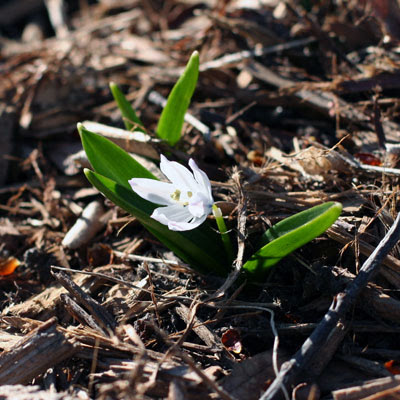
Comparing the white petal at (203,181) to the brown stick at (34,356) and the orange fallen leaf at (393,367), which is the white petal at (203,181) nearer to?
the brown stick at (34,356)

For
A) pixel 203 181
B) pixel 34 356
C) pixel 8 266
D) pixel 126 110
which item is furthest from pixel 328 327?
pixel 8 266

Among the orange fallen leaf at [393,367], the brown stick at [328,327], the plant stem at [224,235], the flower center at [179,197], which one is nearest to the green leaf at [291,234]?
the plant stem at [224,235]

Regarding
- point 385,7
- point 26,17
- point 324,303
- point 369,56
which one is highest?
point 26,17

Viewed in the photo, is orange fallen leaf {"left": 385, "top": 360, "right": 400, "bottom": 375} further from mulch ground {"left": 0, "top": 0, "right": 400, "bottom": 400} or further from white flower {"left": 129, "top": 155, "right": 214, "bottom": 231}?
white flower {"left": 129, "top": 155, "right": 214, "bottom": 231}

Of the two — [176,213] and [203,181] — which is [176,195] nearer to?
[176,213]

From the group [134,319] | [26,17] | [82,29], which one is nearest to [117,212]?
[134,319]

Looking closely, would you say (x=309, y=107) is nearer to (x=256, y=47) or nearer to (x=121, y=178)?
(x=256, y=47)
